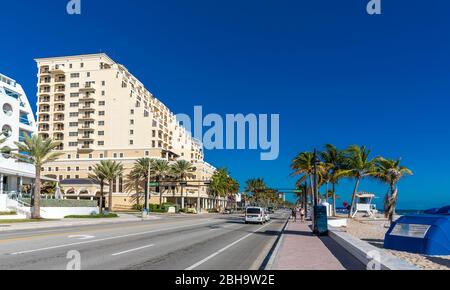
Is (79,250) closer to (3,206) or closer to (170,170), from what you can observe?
(3,206)

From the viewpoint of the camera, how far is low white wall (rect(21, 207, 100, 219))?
45.2 metres

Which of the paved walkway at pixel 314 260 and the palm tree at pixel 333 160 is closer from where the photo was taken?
the paved walkway at pixel 314 260

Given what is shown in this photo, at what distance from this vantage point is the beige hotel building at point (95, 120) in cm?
10262

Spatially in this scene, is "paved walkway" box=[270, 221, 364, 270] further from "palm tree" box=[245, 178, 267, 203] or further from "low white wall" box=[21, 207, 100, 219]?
"palm tree" box=[245, 178, 267, 203]

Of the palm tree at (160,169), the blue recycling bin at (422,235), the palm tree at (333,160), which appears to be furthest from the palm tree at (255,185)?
the blue recycling bin at (422,235)

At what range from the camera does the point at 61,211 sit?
48.0 meters

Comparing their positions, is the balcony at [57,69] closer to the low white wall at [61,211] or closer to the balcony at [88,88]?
the balcony at [88,88]

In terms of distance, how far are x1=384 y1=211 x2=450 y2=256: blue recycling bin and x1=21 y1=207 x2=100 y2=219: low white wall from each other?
127ft

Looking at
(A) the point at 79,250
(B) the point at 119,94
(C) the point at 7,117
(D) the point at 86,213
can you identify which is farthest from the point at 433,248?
(B) the point at 119,94

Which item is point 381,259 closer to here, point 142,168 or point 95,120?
point 142,168

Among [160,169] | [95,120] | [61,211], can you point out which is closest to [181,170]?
[160,169]

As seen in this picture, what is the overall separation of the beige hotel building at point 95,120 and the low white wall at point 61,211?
4530 cm

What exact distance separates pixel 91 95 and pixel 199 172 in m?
36.1

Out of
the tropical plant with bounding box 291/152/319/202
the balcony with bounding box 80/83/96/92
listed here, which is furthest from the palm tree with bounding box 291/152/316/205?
the balcony with bounding box 80/83/96/92
